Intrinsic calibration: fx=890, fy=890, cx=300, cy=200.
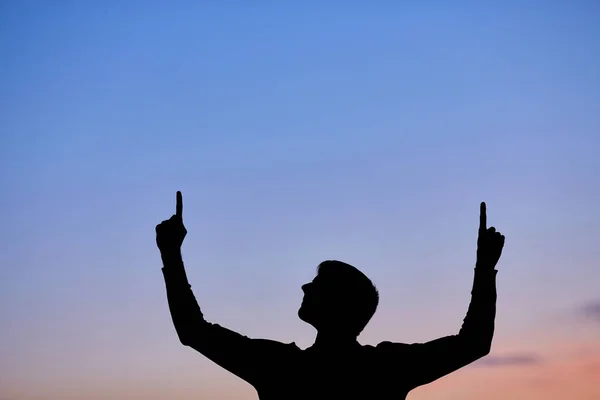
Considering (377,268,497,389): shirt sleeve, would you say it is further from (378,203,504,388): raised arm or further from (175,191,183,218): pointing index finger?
(175,191,183,218): pointing index finger

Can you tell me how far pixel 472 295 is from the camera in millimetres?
5172

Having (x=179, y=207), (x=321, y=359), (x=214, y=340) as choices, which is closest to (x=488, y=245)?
(x=321, y=359)

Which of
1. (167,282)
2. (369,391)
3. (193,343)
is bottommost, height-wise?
(369,391)

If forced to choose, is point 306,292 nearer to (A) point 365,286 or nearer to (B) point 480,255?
(A) point 365,286

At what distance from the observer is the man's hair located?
4.95 m

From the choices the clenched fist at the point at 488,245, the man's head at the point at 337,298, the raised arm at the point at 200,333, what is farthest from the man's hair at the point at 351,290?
the clenched fist at the point at 488,245

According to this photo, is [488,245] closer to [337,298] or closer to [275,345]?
[337,298]

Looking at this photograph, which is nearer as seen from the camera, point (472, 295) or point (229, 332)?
point (229, 332)

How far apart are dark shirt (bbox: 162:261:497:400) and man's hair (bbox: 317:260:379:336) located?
0.16m

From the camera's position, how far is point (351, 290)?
4945 millimetres

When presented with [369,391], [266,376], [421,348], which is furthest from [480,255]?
[266,376]

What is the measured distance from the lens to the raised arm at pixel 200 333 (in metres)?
4.79

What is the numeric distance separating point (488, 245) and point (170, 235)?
72.1 inches

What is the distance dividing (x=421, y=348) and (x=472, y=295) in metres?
0.47
